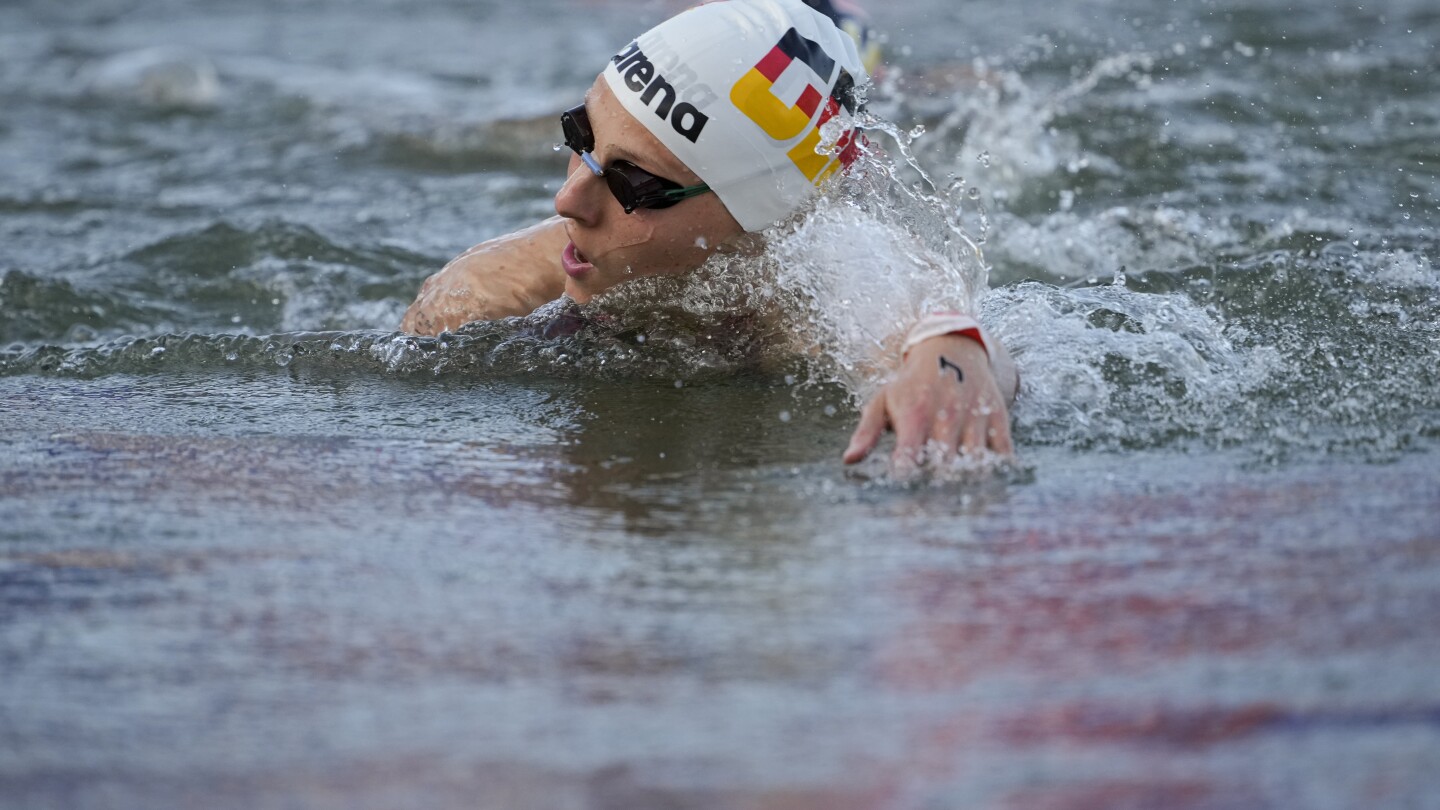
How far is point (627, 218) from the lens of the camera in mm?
3811

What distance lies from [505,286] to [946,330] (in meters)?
1.65

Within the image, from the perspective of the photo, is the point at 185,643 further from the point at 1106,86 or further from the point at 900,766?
the point at 1106,86

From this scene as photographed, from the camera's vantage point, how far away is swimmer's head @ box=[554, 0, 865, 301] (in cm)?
378

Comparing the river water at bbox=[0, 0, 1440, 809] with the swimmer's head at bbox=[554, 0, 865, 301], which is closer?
the river water at bbox=[0, 0, 1440, 809]

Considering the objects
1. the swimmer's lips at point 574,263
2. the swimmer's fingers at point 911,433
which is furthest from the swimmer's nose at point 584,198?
the swimmer's fingers at point 911,433

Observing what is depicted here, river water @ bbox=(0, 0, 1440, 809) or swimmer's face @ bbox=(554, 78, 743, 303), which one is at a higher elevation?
swimmer's face @ bbox=(554, 78, 743, 303)

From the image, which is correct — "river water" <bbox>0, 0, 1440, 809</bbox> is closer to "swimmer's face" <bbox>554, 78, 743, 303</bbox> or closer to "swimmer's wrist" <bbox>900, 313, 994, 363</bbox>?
"swimmer's face" <bbox>554, 78, 743, 303</bbox>

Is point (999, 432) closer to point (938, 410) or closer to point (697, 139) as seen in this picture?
point (938, 410)

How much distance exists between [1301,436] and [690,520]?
1.31 m

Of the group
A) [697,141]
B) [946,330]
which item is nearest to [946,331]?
[946,330]

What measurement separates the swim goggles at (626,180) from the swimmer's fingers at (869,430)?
1006mm

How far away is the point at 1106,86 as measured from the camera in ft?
28.3

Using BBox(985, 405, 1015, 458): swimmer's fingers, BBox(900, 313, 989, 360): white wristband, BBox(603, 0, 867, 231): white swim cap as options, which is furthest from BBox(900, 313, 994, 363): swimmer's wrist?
BBox(603, 0, 867, 231): white swim cap

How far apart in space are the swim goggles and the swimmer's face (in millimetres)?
14
